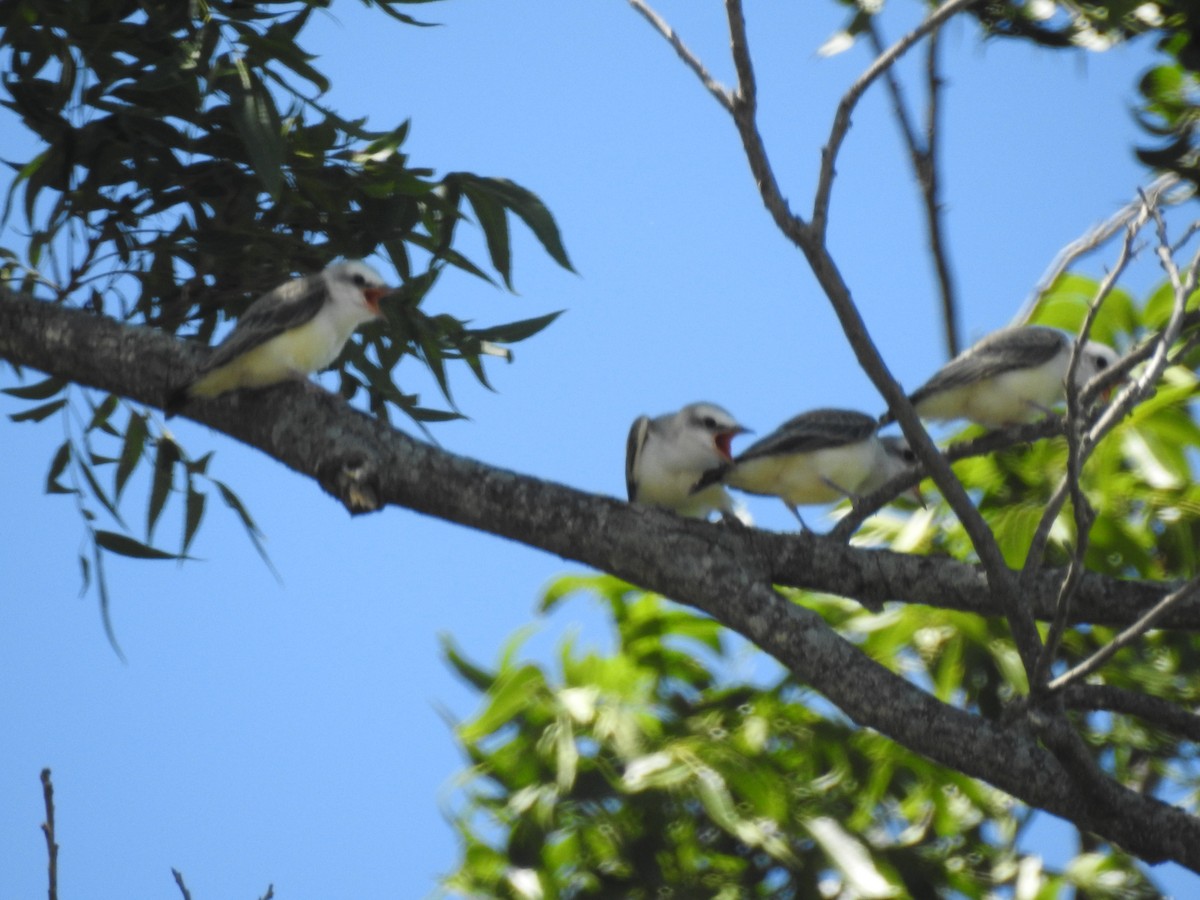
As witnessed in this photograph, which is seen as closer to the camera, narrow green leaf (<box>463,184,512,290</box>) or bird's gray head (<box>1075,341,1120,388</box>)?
narrow green leaf (<box>463,184,512,290</box>)

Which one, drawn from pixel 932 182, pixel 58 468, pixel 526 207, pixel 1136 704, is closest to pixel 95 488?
pixel 58 468

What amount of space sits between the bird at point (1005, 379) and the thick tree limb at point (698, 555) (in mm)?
2001

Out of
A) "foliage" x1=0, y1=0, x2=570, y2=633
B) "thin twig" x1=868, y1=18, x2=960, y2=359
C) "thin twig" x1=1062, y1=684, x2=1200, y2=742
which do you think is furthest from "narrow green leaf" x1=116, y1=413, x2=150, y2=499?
"thin twig" x1=868, y1=18, x2=960, y2=359

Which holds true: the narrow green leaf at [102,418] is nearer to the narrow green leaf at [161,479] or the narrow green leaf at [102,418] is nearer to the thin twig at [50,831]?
the narrow green leaf at [161,479]

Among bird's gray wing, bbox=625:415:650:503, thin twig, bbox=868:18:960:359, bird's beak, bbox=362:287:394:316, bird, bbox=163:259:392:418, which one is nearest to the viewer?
bird, bbox=163:259:392:418

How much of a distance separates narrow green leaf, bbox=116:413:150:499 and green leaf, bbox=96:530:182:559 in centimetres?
26

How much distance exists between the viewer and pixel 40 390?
4.91 meters

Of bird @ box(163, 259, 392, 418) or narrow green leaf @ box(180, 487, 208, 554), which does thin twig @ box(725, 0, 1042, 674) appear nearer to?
bird @ box(163, 259, 392, 418)

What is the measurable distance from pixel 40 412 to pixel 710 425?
8.30ft

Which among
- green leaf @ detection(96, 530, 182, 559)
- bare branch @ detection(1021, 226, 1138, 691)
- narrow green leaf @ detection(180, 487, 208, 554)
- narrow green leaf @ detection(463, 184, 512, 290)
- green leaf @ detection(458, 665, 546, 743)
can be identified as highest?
narrow green leaf @ detection(463, 184, 512, 290)

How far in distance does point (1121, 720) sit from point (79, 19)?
4.63 meters

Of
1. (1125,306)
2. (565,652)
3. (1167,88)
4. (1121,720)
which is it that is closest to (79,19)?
(565,652)

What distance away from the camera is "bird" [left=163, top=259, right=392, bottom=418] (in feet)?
13.8

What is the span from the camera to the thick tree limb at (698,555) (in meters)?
3.21
